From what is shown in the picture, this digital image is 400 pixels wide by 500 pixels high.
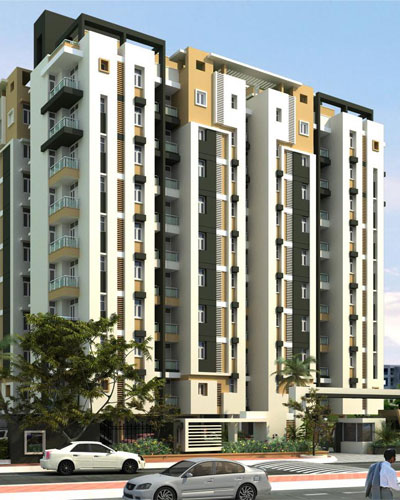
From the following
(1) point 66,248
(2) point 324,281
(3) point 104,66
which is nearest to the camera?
(1) point 66,248

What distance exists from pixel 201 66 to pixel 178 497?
48.6 metres

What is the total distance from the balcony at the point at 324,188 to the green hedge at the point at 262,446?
26.8 meters

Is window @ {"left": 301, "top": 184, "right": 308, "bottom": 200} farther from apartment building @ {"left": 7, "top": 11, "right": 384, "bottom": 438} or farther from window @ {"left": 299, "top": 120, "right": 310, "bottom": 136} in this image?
window @ {"left": 299, "top": 120, "right": 310, "bottom": 136}

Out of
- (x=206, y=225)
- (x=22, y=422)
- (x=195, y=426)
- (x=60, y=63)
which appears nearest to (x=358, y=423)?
(x=195, y=426)

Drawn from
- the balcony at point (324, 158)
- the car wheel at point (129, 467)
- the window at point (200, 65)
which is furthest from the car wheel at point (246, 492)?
the balcony at point (324, 158)

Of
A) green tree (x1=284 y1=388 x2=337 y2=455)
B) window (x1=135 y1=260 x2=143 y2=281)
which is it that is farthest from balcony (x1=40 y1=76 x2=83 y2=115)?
green tree (x1=284 y1=388 x2=337 y2=455)

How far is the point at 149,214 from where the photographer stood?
6338 centimetres

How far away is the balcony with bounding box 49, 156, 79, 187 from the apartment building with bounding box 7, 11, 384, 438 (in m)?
0.17

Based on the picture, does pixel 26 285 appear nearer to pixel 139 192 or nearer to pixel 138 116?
pixel 139 192

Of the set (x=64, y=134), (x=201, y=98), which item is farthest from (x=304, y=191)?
(x=64, y=134)

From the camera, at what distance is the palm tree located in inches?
2611

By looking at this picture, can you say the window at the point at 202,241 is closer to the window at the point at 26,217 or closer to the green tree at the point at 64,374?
the window at the point at 26,217

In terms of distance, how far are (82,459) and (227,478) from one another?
14.5 meters

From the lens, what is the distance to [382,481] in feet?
56.6
